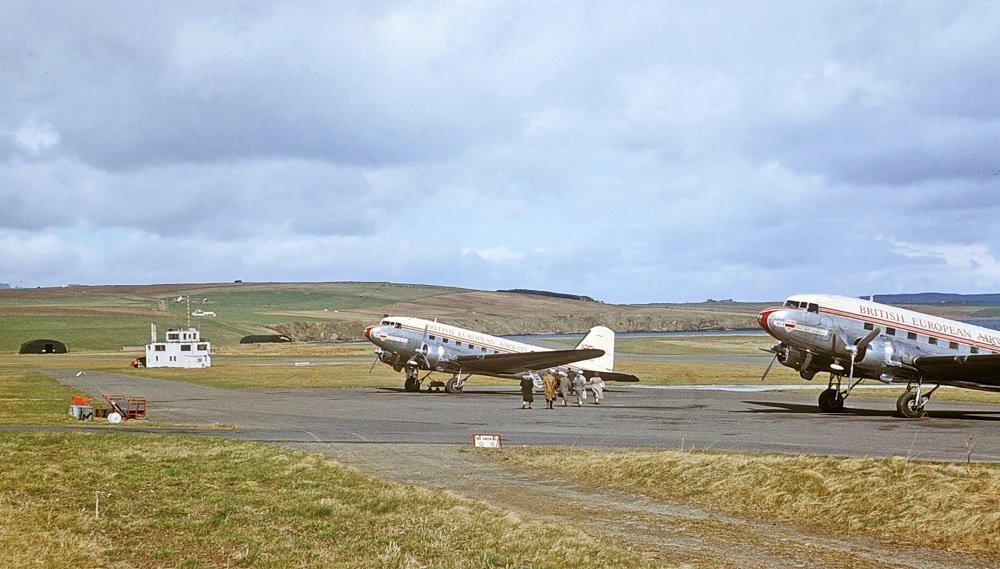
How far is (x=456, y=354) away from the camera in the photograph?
62250mm

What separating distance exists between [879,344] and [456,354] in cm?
3062

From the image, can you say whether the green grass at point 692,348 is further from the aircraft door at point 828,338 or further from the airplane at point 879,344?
the aircraft door at point 828,338

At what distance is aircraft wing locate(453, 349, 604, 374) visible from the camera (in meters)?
60.0

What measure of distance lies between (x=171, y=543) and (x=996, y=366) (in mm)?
34816

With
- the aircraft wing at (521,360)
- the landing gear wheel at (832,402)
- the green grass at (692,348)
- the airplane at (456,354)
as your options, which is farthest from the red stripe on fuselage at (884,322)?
the green grass at (692,348)

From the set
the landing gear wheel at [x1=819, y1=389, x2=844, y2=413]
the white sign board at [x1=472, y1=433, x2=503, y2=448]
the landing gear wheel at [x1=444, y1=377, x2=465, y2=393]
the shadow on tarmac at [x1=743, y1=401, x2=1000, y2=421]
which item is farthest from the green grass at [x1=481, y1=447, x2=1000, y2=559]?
the landing gear wheel at [x1=444, y1=377, x2=465, y2=393]

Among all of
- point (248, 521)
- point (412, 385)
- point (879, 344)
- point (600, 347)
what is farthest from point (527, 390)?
point (248, 521)

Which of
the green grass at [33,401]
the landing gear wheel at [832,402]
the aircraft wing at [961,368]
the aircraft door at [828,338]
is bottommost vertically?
the green grass at [33,401]

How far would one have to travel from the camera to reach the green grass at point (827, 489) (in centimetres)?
1544

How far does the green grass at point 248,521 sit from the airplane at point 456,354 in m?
37.5

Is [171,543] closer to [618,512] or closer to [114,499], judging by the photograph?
[114,499]

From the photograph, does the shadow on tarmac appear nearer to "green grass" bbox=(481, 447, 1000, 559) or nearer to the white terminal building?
"green grass" bbox=(481, 447, 1000, 559)

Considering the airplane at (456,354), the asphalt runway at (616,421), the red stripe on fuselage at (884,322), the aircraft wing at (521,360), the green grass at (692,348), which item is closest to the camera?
the asphalt runway at (616,421)

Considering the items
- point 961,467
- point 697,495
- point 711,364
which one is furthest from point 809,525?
point 711,364
